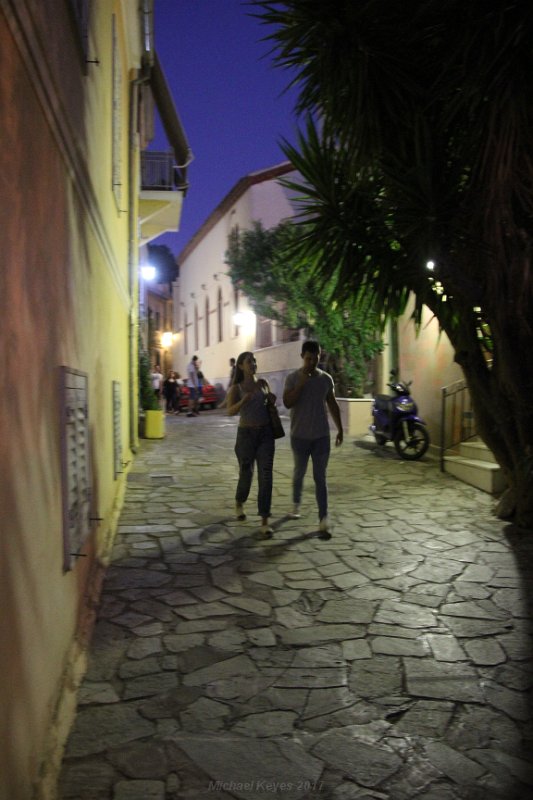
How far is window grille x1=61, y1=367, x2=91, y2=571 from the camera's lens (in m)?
3.15

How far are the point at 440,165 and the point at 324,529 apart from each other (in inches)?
144

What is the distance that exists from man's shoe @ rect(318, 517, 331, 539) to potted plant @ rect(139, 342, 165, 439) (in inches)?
304

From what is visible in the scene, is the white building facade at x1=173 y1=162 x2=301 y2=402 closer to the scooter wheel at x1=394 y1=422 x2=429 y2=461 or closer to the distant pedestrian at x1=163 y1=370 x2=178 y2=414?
the distant pedestrian at x1=163 y1=370 x2=178 y2=414

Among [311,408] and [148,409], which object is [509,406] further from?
[148,409]

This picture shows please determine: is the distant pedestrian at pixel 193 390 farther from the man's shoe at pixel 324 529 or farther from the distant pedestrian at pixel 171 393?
the man's shoe at pixel 324 529

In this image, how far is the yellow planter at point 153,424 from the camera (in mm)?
12938

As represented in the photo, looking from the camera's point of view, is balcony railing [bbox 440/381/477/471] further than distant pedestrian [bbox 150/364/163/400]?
No

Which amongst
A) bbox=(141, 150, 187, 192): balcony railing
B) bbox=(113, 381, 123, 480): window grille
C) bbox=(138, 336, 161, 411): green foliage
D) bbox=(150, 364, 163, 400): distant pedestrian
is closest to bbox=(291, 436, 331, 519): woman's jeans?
bbox=(113, 381, 123, 480): window grille

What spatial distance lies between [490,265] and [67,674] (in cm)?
481

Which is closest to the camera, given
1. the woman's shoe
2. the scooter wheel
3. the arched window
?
the woman's shoe

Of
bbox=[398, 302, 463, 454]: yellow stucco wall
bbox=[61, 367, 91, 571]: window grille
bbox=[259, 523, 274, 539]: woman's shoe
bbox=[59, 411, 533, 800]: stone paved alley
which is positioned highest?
bbox=[398, 302, 463, 454]: yellow stucco wall

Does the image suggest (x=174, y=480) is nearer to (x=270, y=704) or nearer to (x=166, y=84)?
(x=270, y=704)

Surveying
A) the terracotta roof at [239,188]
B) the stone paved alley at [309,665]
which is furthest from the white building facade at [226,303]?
the stone paved alley at [309,665]

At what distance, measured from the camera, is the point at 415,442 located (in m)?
10.3
